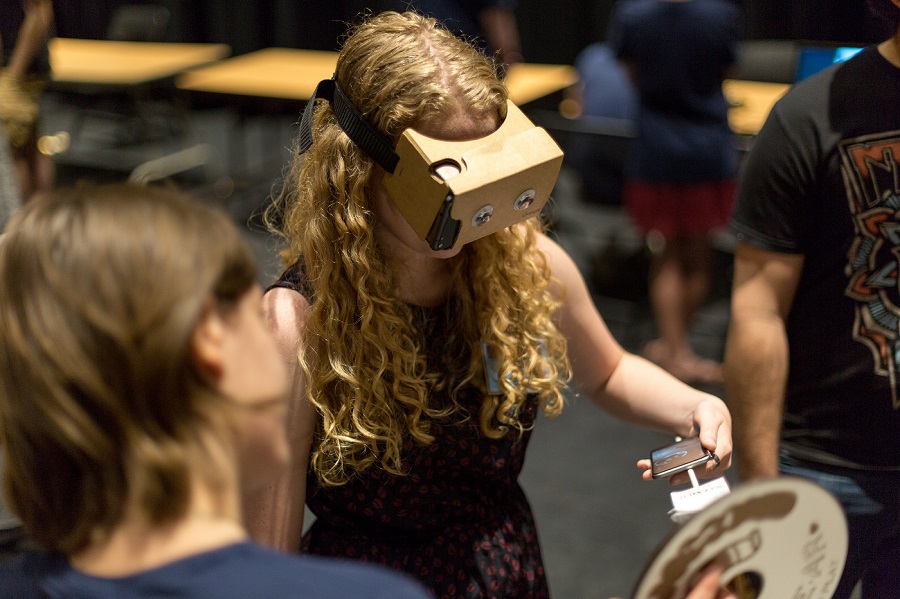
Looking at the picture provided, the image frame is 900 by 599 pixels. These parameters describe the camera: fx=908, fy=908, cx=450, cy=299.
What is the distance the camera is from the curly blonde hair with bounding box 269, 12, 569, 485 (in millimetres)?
1145

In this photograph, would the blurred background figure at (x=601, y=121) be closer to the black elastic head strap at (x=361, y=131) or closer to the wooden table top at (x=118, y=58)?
the wooden table top at (x=118, y=58)

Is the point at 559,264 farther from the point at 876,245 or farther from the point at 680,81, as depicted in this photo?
the point at 680,81

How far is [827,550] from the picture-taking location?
92 centimetres

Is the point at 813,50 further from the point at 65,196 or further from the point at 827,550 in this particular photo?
the point at 65,196

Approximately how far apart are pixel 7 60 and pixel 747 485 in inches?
62.3

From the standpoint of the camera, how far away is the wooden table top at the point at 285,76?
2.43m

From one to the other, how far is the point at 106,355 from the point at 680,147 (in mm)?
3030

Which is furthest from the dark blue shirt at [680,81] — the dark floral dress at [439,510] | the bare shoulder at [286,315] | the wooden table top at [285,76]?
the bare shoulder at [286,315]

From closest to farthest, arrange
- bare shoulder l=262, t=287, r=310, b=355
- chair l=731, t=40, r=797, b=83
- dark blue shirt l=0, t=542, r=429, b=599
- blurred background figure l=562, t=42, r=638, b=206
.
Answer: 1. dark blue shirt l=0, t=542, r=429, b=599
2. bare shoulder l=262, t=287, r=310, b=355
3. chair l=731, t=40, r=797, b=83
4. blurred background figure l=562, t=42, r=638, b=206

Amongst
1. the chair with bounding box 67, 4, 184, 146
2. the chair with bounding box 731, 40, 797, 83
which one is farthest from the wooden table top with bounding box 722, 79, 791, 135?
the chair with bounding box 67, 4, 184, 146

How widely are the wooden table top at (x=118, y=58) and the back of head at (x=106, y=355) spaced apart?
1.21 metres

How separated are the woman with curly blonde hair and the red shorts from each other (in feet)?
7.39

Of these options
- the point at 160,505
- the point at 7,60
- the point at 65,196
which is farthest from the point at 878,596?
the point at 7,60

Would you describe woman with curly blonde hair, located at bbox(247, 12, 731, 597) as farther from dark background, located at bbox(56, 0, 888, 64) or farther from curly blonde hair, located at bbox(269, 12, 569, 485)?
dark background, located at bbox(56, 0, 888, 64)
